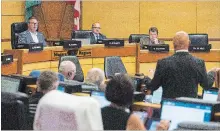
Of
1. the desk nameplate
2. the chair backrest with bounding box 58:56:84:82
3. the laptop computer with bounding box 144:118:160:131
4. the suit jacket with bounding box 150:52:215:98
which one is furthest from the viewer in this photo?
the desk nameplate

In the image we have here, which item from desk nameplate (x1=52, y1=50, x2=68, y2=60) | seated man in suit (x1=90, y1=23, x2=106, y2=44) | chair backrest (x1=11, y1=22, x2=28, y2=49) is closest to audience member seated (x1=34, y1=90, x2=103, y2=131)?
desk nameplate (x1=52, y1=50, x2=68, y2=60)

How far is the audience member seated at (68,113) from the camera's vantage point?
3.11m

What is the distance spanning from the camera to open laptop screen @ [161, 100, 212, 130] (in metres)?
3.83

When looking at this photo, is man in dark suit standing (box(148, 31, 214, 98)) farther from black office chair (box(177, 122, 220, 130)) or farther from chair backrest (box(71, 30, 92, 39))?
chair backrest (box(71, 30, 92, 39))

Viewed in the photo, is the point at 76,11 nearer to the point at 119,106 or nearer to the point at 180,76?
the point at 180,76

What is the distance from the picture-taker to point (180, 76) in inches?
220

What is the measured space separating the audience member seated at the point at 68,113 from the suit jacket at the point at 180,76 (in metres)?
2.27

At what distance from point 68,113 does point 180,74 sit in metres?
2.54

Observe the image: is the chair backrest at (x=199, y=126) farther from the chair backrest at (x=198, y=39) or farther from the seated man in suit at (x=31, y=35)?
the chair backrest at (x=198, y=39)

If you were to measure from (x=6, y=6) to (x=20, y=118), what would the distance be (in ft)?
28.9

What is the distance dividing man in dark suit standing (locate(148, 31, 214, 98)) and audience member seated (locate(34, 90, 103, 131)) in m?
2.27

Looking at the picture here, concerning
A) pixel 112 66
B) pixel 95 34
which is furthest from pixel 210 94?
pixel 95 34

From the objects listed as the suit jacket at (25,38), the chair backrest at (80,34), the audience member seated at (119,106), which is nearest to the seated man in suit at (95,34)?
the chair backrest at (80,34)

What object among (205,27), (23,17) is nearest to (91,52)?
(23,17)
